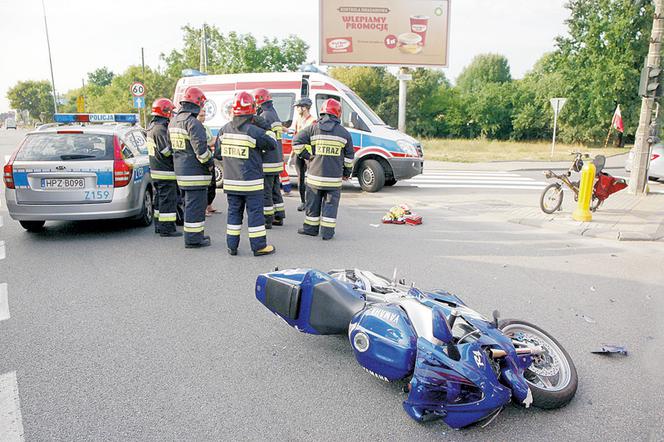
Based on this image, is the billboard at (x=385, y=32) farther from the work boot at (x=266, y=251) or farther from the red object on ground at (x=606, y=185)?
the work boot at (x=266, y=251)

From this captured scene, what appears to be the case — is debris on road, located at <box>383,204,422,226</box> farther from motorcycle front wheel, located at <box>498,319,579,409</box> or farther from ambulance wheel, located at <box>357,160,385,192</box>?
motorcycle front wheel, located at <box>498,319,579,409</box>

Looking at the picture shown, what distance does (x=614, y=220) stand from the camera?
30.7 feet

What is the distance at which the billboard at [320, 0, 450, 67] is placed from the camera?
2358cm

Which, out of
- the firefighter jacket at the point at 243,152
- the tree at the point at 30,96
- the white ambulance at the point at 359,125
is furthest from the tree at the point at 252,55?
the tree at the point at 30,96

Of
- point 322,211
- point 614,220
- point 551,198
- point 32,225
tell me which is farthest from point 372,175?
point 32,225

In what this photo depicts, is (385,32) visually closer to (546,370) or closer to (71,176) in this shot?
(71,176)

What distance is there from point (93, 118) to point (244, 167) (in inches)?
136

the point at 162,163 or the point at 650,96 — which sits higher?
the point at 650,96

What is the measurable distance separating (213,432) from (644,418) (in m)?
2.61

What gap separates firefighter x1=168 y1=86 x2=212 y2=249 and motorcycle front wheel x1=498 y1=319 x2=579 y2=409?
15.0 feet

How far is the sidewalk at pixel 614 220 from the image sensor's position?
8336 millimetres

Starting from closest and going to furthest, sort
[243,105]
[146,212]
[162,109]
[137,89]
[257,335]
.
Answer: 1. [257,335]
2. [243,105]
3. [162,109]
4. [146,212]
5. [137,89]

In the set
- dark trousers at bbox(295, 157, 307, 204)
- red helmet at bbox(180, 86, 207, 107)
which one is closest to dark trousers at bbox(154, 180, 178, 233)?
red helmet at bbox(180, 86, 207, 107)

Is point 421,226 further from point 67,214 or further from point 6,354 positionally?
point 6,354
